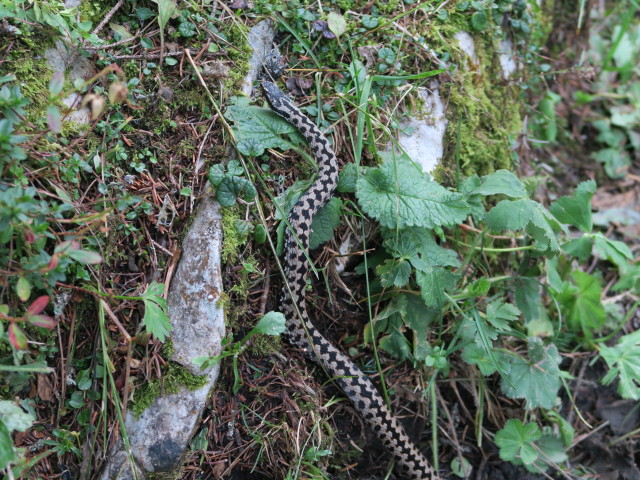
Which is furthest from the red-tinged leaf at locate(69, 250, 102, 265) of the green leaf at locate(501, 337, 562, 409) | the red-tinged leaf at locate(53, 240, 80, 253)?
the green leaf at locate(501, 337, 562, 409)

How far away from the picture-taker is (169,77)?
4.58 m

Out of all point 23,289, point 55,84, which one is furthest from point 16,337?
point 55,84

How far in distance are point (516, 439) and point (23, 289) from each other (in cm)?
415

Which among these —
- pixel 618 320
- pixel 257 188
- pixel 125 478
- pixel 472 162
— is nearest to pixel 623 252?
pixel 618 320

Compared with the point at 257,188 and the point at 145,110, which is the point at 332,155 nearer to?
the point at 257,188

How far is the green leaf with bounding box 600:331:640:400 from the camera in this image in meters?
5.02

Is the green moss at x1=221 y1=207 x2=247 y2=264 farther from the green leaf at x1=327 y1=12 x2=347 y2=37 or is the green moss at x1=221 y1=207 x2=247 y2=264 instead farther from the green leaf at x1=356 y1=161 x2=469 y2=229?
the green leaf at x1=327 y1=12 x2=347 y2=37

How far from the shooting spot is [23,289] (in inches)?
132

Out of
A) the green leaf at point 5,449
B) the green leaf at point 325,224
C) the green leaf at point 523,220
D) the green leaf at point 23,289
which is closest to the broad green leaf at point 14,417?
the green leaf at point 5,449

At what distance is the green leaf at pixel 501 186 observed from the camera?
4.65m

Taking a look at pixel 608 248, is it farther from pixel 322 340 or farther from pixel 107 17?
pixel 107 17

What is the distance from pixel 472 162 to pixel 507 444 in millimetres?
2703

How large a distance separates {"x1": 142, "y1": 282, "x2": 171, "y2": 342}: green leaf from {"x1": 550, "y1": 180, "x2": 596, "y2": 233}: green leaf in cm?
378

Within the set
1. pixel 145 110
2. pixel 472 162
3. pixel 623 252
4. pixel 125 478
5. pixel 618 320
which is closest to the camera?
pixel 125 478
